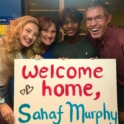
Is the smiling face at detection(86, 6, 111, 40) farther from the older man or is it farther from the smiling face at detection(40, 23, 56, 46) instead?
the smiling face at detection(40, 23, 56, 46)

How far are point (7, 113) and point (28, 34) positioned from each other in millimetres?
463

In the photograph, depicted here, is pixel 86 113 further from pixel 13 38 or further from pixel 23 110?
pixel 13 38

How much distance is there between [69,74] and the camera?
1267 mm

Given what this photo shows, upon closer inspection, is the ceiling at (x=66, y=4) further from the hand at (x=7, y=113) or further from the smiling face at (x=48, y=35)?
the hand at (x=7, y=113)

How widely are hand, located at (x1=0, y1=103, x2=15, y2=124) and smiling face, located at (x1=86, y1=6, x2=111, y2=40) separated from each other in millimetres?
647

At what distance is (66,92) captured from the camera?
1263 millimetres

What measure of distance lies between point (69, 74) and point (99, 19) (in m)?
0.37

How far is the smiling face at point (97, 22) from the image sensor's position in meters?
1.34

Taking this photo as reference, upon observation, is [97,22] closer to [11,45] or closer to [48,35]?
[48,35]

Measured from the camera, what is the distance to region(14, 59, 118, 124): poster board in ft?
4.10

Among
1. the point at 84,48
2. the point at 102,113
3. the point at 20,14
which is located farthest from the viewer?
the point at 20,14

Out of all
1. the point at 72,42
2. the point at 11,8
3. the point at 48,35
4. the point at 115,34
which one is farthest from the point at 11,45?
the point at 115,34

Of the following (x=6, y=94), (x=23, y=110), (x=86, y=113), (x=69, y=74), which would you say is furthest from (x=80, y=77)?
(x=6, y=94)

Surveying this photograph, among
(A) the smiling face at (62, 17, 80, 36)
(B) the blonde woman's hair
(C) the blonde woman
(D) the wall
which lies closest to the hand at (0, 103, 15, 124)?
(C) the blonde woman
